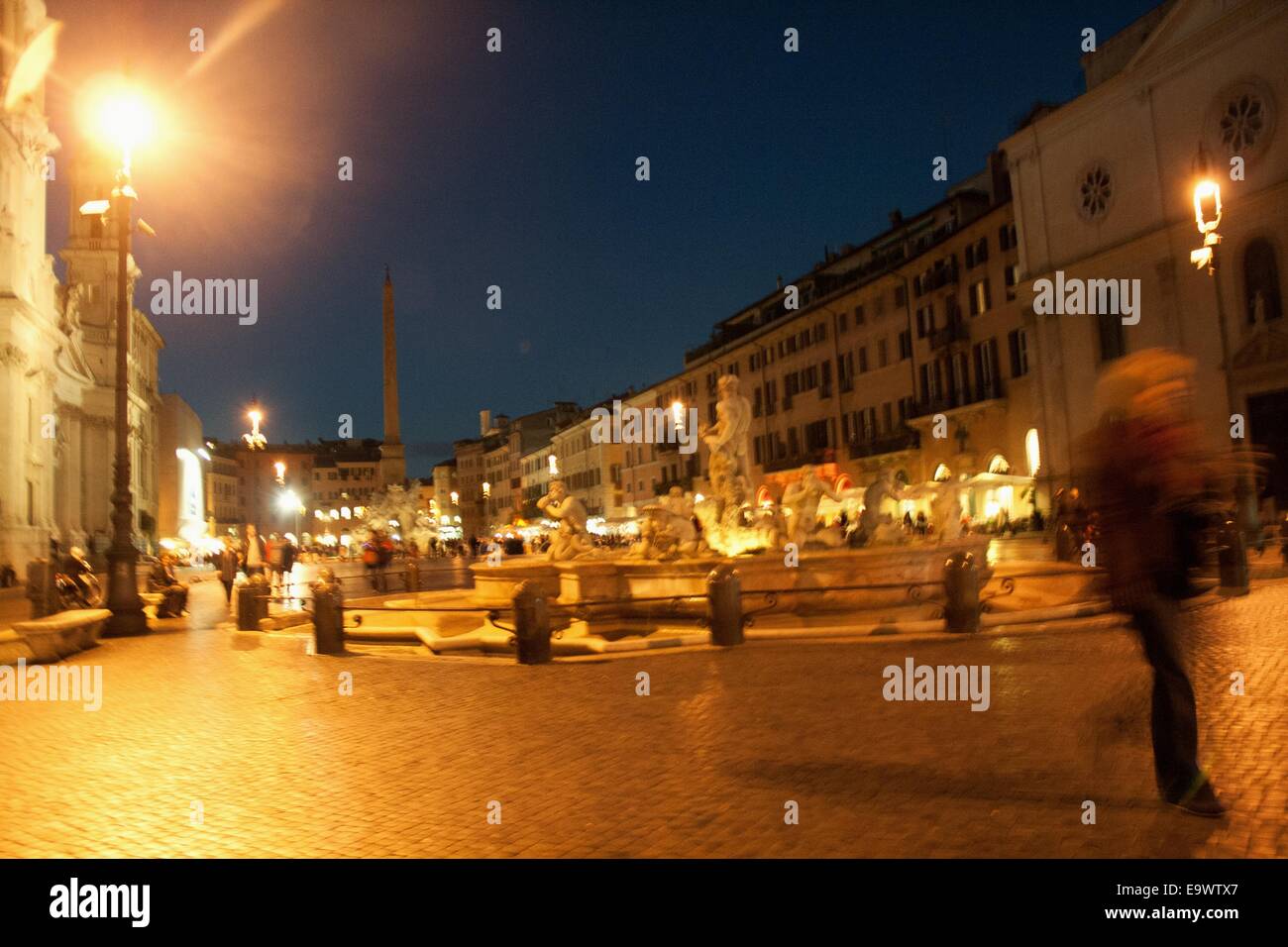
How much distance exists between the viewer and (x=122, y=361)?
17656 mm

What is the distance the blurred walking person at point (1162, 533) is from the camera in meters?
4.85

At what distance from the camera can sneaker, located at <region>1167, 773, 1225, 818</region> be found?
4.80 meters

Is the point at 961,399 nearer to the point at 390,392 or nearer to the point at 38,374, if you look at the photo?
the point at 390,392

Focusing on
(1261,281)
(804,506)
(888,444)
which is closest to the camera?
(804,506)

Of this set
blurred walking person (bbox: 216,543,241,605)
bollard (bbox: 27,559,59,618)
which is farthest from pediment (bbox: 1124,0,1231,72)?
bollard (bbox: 27,559,59,618)

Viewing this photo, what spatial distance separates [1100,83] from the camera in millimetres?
34750

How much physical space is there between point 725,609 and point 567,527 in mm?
7800

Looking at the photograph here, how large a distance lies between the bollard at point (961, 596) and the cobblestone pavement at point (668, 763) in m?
0.97

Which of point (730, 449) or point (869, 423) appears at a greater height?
point (869, 423)

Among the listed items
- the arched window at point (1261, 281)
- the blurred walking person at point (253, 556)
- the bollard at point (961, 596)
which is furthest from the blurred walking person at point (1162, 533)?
the arched window at point (1261, 281)

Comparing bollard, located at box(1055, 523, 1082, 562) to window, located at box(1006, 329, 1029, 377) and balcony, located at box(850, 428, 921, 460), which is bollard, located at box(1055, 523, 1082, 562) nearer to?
window, located at box(1006, 329, 1029, 377)

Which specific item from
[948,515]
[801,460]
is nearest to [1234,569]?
[948,515]

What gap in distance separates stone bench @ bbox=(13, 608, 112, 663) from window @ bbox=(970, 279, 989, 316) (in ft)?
120
